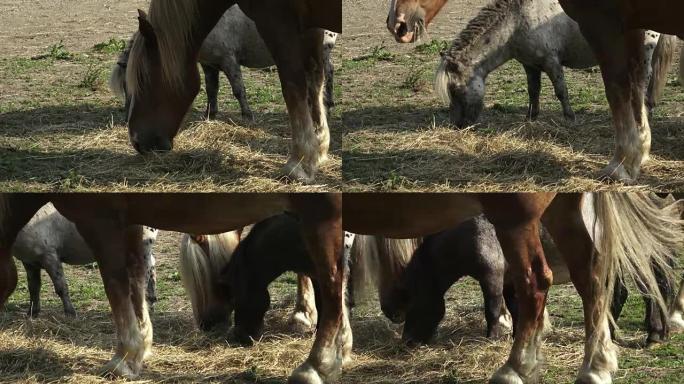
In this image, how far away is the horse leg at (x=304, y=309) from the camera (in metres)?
3.46

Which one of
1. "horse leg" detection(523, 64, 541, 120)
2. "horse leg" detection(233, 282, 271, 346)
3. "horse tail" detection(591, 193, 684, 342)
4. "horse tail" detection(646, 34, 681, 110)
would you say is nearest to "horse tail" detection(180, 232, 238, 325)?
"horse leg" detection(233, 282, 271, 346)

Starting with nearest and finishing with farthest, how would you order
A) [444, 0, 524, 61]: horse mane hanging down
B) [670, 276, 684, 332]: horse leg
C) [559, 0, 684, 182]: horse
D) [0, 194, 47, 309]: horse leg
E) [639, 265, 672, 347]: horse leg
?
[559, 0, 684, 182]: horse < [444, 0, 524, 61]: horse mane hanging down < [0, 194, 47, 309]: horse leg < [639, 265, 672, 347]: horse leg < [670, 276, 684, 332]: horse leg

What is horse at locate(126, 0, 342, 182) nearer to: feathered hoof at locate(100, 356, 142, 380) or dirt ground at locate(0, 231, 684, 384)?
dirt ground at locate(0, 231, 684, 384)

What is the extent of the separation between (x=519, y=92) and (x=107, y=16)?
138 centimetres

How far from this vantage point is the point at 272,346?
11.5ft

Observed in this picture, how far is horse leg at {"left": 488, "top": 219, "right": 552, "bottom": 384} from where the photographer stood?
130 inches

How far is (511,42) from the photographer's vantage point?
10.7 feet

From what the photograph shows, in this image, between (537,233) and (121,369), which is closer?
(537,233)

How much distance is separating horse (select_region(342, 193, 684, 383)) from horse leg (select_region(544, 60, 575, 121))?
26 cm

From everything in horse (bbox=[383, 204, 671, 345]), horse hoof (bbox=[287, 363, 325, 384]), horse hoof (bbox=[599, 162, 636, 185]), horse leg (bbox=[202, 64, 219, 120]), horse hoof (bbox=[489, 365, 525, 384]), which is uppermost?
horse leg (bbox=[202, 64, 219, 120])

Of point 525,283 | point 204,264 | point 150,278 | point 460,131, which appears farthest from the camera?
point 204,264

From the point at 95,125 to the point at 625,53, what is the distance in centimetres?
171

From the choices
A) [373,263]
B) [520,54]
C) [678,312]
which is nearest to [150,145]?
[373,263]

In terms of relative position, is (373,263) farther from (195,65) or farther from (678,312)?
(678,312)
